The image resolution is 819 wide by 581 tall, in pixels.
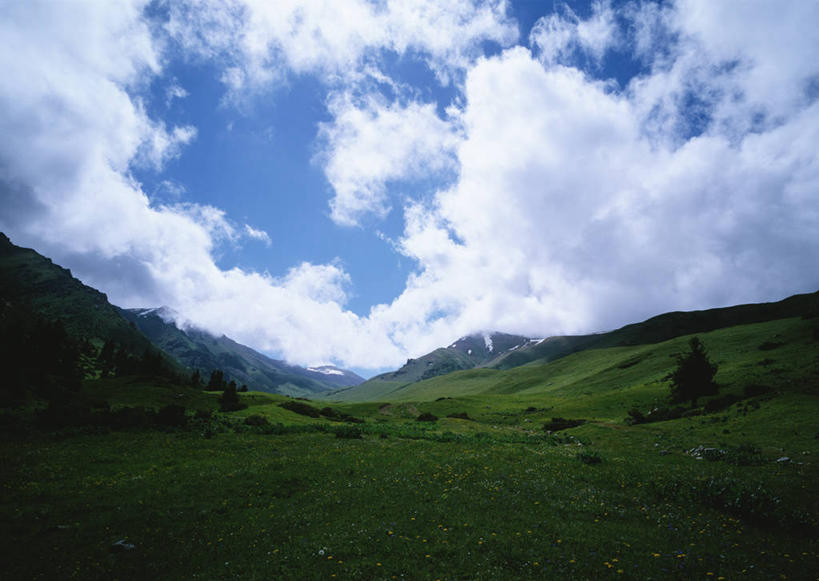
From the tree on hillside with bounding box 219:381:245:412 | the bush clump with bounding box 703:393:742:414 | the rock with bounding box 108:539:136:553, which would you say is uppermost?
the bush clump with bounding box 703:393:742:414

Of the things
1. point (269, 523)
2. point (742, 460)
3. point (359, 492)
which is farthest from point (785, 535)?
point (269, 523)

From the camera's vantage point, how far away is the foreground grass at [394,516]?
38.6ft

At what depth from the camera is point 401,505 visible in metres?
17.0

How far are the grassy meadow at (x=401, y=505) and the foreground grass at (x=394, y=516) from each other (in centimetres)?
9

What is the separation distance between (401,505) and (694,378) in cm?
5413

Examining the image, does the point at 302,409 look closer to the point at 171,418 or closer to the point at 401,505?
the point at 171,418

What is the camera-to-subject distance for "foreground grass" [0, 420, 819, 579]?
11758 mm

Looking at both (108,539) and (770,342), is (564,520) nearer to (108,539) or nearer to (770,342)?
(108,539)

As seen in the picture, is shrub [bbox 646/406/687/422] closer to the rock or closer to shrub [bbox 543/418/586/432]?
shrub [bbox 543/418/586/432]

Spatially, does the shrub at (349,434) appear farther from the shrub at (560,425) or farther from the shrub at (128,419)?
the shrub at (560,425)

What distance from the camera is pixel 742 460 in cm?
2350

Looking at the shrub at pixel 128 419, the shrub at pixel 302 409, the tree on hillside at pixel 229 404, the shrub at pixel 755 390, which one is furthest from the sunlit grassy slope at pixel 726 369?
the shrub at pixel 128 419

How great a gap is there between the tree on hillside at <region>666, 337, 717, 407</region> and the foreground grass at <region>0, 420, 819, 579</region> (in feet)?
105

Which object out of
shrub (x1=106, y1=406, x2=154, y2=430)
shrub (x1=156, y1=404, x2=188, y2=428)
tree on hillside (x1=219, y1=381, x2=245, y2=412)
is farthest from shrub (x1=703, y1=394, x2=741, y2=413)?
tree on hillside (x1=219, y1=381, x2=245, y2=412)
